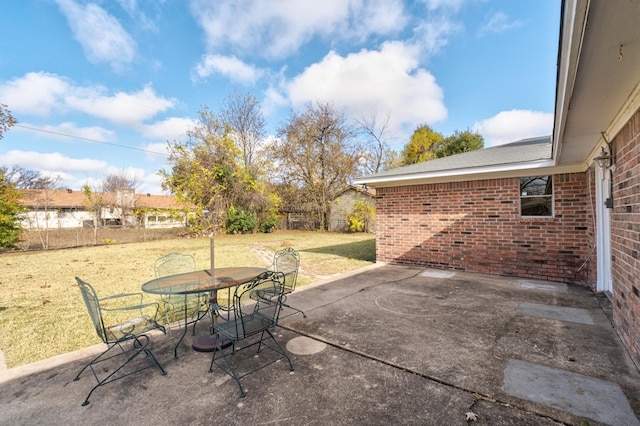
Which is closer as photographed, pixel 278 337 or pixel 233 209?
pixel 278 337

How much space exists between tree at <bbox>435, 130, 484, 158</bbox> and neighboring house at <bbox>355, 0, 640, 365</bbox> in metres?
19.1

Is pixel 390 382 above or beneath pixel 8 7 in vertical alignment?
beneath

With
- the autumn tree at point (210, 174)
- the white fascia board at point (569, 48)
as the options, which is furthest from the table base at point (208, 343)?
the autumn tree at point (210, 174)

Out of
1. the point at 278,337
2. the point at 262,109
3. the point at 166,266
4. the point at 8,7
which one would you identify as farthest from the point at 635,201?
the point at 262,109

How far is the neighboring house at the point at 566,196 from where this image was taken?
6.07ft

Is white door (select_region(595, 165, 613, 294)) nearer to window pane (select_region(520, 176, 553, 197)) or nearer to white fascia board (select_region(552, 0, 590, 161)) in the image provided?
window pane (select_region(520, 176, 553, 197))

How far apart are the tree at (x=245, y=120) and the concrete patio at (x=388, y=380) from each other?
60.5 ft

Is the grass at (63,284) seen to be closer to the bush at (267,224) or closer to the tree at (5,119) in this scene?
the tree at (5,119)

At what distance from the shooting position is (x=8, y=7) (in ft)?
26.3

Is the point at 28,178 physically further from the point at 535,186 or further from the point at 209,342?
the point at 535,186

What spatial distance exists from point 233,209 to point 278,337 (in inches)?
653

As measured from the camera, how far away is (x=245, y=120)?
69.5 ft

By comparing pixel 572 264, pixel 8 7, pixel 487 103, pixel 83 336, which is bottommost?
pixel 83 336

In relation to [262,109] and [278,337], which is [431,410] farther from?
[262,109]
